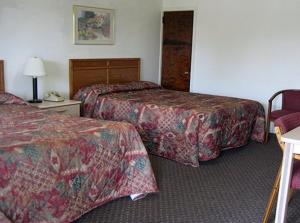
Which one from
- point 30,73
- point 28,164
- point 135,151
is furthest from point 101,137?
point 30,73

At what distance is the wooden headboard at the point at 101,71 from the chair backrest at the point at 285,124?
3.11m

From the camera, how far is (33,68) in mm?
4152

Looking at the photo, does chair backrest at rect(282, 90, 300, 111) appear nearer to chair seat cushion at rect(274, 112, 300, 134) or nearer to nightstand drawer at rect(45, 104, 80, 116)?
chair seat cushion at rect(274, 112, 300, 134)

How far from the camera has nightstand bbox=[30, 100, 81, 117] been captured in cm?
417

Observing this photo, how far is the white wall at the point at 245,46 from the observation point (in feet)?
16.6

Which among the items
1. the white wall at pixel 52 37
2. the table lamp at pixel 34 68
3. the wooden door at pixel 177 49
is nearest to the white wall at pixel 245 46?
the wooden door at pixel 177 49

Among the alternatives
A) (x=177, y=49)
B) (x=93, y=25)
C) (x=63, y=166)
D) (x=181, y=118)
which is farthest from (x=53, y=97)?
(x=177, y=49)

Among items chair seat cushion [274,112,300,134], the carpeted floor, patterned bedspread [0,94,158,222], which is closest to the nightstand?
patterned bedspread [0,94,158,222]

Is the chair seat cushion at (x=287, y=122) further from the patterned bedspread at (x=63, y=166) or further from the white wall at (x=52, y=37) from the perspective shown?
the white wall at (x=52, y=37)

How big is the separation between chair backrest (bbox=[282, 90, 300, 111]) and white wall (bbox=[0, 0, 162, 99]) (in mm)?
2381

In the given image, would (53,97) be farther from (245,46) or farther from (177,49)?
(245,46)

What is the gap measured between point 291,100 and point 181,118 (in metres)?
1.87

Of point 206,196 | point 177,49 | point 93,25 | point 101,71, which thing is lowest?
point 206,196

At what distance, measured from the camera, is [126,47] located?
568cm
